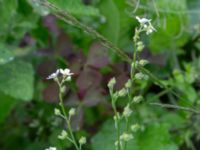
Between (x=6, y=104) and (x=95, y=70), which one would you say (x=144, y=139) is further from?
(x=6, y=104)

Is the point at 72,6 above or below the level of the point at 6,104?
above

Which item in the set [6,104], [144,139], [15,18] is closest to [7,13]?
[15,18]

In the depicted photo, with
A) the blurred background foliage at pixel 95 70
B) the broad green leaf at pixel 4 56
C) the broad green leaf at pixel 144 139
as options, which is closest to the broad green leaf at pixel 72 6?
the blurred background foliage at pixel 95 70

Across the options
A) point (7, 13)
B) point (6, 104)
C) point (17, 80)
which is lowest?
point (6, 104)

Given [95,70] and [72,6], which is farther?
[95,70]

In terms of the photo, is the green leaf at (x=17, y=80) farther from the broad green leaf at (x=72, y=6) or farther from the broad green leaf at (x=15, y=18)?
the broad green leaf at (x=72, y=6)

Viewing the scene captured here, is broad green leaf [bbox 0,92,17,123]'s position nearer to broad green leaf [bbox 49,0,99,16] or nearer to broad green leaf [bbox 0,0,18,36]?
broad green leaf [bbox 0,0,18,36]
